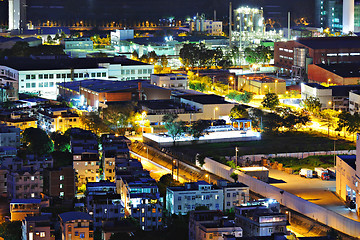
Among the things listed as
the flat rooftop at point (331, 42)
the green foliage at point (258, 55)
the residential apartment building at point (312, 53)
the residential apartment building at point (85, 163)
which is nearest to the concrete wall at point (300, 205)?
the residential apartment building at point (85, 163)

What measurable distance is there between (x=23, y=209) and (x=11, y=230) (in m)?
0.70

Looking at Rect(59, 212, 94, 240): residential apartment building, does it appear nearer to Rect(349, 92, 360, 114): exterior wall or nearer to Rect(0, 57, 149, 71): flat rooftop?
Rect(349, 92, 360, 114): exterior wall

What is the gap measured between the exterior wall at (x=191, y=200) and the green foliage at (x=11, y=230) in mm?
1991

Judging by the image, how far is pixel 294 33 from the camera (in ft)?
121

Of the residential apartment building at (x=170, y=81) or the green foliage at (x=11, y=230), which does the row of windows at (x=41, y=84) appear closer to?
the residential apartment building at (x=170, y=81)

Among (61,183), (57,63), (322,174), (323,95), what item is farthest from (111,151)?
(57,63)

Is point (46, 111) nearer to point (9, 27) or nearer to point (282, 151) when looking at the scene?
point (282, 151)

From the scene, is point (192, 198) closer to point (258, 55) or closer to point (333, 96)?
point (333, 96)

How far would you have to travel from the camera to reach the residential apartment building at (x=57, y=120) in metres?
19.4

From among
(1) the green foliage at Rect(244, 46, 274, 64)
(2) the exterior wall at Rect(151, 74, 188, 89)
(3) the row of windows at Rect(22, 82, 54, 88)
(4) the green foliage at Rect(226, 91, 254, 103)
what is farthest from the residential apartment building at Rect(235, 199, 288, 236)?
(1) the green foliage at Rect(244, 46, 274, 64)

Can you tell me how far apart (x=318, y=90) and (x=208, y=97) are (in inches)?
94.5

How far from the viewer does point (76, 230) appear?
1192cm

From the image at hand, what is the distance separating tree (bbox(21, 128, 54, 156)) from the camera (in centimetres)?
1678

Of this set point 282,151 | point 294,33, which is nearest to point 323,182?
point 282,151
